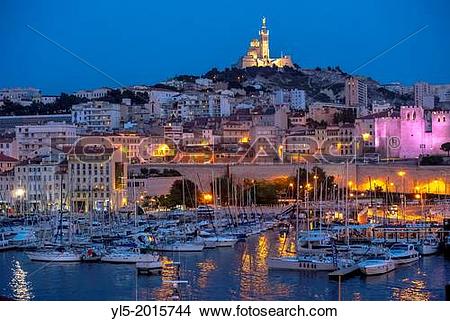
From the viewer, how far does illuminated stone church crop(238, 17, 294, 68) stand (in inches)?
1113

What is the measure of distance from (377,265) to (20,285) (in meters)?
2.36

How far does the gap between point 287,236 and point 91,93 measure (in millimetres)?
14474

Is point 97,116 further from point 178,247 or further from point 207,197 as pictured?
point 178,247

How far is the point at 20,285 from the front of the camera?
17.1 feet

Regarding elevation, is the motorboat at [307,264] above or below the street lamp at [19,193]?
below

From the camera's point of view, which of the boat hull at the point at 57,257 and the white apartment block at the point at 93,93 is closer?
the boat hull at the point at 57,257

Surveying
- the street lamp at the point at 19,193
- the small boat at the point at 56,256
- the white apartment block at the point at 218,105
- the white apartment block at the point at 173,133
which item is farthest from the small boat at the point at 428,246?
the white apartment block at the point at 218,105

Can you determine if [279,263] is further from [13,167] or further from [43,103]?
[43,103]

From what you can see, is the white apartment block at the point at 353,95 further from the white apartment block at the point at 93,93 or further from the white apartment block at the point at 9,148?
the white apartment block at the point at 9,148

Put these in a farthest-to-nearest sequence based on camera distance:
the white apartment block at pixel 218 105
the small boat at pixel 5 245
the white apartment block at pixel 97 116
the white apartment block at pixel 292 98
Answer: the white apartment block at pixel 292 98 < the white apartment block at pixel 218 105 < the white apartment block at pixel 97 116 < the small boat at pixel 5 245

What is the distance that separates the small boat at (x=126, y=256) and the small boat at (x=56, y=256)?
252 mm

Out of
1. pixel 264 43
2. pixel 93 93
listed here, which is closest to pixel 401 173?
pixel 93 93

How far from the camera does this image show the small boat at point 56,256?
6441mm

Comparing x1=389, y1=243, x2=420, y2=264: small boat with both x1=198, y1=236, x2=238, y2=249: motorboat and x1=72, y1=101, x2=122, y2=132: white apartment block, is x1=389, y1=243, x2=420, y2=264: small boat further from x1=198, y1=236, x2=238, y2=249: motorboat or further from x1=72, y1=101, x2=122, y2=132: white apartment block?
x1=72, y1=101, x2=122, y2=132: white apartment block
